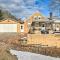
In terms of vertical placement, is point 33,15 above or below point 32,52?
above

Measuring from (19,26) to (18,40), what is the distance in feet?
39.7

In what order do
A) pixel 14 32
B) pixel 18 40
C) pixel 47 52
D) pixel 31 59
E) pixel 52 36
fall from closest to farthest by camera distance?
pixel 31 59 < pixel 47 52 < pixel 52 36 < pixel 18 40 < pixel 14 32

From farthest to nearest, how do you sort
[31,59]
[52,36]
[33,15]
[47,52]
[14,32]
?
[33,15]
[14,32]
[52,36]
[47,52]
[31,59]

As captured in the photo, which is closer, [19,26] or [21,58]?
[21,58]

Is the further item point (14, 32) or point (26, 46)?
point (14, 32)

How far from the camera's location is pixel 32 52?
28047 mm

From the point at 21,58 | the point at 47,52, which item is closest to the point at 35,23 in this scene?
the point at 47,52

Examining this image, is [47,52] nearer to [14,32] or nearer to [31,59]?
[31,59]

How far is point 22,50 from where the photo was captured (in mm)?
29172

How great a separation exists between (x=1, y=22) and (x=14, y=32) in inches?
133

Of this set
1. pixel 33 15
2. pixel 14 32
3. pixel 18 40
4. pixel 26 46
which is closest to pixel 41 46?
pixel 26 46

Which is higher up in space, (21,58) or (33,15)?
(33,15)

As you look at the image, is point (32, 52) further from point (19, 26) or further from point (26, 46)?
point (19, 26)

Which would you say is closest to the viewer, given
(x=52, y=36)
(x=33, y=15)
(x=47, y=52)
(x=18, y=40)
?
(x=47, y=52)
